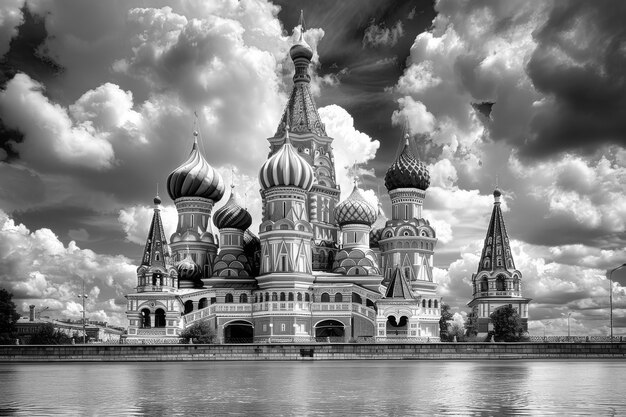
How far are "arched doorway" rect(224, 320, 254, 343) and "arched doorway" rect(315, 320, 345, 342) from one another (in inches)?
201

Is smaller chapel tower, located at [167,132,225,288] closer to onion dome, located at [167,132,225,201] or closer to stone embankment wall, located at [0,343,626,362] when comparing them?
onion dome, located at [167,132,225,201]

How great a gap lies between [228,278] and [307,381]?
36.7 meters

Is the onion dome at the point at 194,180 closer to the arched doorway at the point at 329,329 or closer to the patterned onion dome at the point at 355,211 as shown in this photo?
the patterned onion dome at the point at 355,211

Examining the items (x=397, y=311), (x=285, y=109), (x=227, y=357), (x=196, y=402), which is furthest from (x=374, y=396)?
(x=285, y=109)

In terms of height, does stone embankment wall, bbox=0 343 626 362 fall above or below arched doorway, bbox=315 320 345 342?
below

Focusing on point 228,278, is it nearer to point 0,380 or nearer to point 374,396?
point 0,380

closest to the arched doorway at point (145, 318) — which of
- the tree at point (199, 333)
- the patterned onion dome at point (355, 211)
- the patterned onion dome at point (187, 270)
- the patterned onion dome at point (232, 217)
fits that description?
the tree at point (199, 333)

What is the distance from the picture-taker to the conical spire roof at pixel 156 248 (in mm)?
60188

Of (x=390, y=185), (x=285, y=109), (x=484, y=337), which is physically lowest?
(x=484, y=337)

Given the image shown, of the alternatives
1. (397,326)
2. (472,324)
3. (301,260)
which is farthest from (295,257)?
(472,324)

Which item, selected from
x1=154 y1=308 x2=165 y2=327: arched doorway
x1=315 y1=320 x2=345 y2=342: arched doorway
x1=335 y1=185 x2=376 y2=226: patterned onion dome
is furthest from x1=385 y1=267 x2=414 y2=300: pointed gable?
x1=154 y1=308 x2=165 y2=327: arched doorway

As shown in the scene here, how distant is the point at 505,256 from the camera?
69562 millimetres

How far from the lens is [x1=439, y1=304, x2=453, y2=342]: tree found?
71.4 m

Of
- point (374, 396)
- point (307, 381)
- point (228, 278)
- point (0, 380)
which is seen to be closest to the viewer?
point (374, 396)
